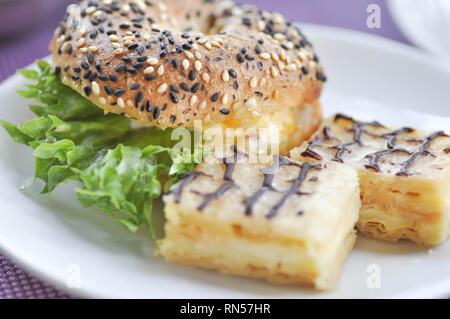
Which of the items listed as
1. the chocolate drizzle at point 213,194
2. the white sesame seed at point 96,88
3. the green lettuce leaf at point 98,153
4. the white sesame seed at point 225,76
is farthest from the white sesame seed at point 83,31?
the chocolate drizzle at point 213,194

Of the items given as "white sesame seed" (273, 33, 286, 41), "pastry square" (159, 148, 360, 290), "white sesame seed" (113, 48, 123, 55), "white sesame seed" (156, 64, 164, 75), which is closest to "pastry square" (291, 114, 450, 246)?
"pastry square" (159, 148, 360, 290)

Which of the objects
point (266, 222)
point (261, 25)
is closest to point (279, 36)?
point (261, 25)

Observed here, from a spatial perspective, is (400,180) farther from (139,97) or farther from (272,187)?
(139,97)

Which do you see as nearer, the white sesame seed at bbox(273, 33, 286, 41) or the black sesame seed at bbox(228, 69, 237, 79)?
the black sesame seed at bbox(228, 69, 237, 79)

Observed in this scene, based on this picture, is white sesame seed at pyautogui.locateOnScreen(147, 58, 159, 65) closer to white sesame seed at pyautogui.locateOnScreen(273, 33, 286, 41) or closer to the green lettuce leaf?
the green lettuce leaf

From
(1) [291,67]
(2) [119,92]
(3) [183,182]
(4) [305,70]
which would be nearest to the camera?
(3) [183,182]
